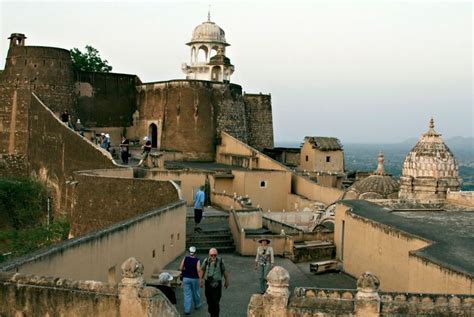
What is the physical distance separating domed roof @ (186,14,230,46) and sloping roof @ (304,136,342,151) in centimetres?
947

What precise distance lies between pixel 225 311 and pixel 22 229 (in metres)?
24.2

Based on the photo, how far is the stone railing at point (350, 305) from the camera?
803 cm

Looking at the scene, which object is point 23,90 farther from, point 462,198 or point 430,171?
point 462,198

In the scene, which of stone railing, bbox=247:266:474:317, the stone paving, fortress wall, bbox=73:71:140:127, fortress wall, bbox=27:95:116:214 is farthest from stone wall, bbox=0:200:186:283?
fortress wall, bbox=73:71:140:127

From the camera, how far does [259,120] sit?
48656 mm

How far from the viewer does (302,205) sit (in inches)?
→ 1281

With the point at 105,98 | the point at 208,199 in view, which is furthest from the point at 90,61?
the point at 208,199

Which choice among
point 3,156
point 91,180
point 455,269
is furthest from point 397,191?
point 3,156

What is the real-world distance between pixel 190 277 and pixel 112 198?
35.4ft

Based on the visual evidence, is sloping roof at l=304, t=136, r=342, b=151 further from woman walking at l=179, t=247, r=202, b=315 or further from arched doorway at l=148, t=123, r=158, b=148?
woman walking at l=179, t=247, r=202, b=315

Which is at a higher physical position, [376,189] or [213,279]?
[376,189]

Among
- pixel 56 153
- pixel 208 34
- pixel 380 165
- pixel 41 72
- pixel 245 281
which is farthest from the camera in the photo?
pixel 208 34

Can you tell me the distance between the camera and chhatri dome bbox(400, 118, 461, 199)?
2469cm

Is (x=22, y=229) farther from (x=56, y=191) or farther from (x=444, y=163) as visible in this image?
(x=444, y=163)
